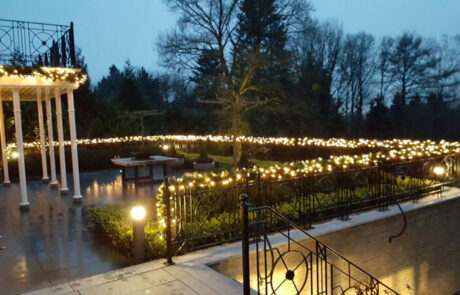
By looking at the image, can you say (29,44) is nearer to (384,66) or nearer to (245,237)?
(245,237)

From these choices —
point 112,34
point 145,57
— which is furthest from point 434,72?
point 112,34

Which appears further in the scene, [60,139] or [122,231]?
[60,139]

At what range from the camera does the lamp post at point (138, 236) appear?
17.5 ft

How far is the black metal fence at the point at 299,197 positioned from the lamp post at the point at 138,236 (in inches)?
17.2

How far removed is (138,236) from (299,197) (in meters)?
3.16

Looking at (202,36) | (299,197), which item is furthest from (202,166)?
(299,197)

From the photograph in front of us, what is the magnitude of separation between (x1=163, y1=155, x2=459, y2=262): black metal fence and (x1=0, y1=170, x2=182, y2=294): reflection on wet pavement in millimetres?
1228

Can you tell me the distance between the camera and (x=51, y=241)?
21.1ft

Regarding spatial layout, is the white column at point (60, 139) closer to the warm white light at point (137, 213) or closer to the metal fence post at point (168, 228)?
the warm white light at point (137, 213)

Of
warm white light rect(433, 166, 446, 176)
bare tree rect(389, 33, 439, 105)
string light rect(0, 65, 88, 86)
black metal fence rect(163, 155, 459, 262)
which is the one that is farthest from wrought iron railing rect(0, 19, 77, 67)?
bare tree rect(389, 33, 439, 105)

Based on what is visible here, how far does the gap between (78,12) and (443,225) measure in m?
193

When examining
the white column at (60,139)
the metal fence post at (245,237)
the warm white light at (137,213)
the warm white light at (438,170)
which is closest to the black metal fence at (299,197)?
the warm white light at (438,170)

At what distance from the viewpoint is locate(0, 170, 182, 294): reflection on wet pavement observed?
198 inches

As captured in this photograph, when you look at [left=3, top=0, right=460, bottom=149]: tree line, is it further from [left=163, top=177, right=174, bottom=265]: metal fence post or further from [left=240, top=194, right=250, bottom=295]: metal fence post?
[left=240, top=194, right=250, bottom=295]: metal fence post
